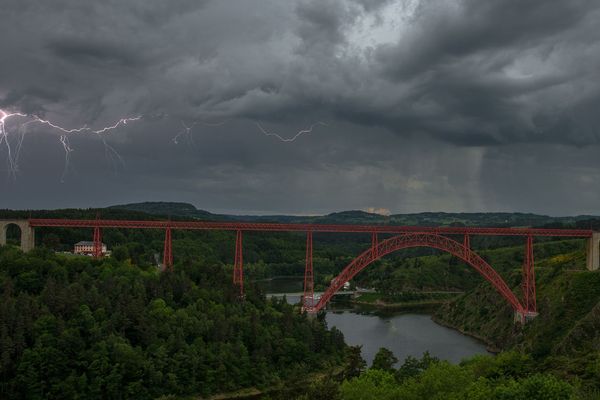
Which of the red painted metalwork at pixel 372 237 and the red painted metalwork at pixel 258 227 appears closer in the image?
the red painted metalwork at pixel 258 227

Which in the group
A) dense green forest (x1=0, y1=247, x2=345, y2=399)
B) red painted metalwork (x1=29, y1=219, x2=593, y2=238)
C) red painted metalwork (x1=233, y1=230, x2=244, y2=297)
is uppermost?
red painted metalwork (x1=29, y1=219, x2=593, y2=238)

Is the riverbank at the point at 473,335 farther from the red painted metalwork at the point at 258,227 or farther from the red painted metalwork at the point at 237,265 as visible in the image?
the red painted metalwork at the point at 237,265

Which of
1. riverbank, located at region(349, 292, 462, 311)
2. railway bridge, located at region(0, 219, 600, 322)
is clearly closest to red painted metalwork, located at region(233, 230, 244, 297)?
railway bridge, located at region(0, 219, 600, 322)

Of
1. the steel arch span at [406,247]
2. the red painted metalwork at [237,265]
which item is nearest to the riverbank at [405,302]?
the steel arch span at [406,247]

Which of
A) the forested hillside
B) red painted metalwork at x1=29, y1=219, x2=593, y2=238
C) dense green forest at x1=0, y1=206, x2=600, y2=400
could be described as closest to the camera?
dense green forest at x1=0, y1=206, x2=600, y2=400

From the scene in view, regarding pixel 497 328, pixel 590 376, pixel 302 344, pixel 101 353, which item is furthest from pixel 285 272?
pixel 590 376

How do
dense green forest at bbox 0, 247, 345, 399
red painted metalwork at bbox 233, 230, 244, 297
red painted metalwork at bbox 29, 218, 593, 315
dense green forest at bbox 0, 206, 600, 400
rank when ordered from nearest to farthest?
dense green forest at bbox 0, 206, 600, 400, dense green forest at bbox 0, 247, 345, 399, red painted metalwork at bbox 29, 218, 593, 315, red painted metalwork at bbox 233, 230, 244, 297

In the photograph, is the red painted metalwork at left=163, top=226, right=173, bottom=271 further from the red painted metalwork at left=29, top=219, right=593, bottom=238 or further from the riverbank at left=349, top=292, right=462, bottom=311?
the riverbank at left=349, top=292, right=462, bottom=311
